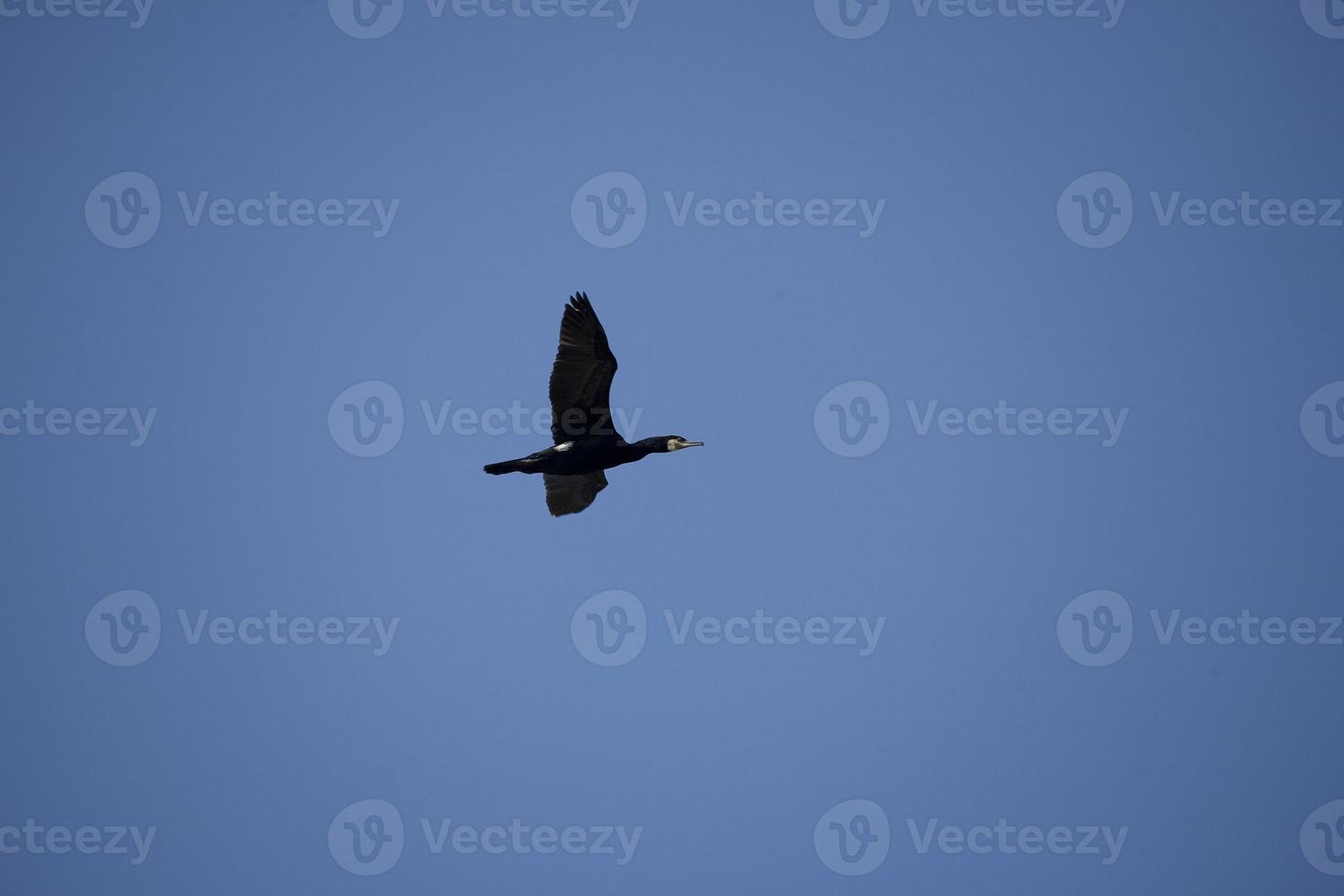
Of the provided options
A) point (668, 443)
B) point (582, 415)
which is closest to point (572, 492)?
point (582, 415)

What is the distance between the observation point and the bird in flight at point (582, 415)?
2106cm

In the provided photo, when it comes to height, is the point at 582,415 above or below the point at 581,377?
below

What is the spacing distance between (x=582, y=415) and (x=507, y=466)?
148 cm

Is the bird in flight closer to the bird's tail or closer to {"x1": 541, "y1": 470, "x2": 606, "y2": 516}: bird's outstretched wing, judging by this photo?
the bird's tail

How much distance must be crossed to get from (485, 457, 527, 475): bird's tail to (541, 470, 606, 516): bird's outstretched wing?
4.84 feet

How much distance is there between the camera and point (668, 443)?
21.5 meters

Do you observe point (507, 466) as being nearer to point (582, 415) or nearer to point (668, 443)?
point (582, 415)

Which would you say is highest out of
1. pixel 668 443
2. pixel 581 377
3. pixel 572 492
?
pixel 581 377

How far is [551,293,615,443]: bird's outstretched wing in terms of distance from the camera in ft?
69.1

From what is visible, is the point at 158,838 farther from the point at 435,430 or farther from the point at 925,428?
the point at 925,428

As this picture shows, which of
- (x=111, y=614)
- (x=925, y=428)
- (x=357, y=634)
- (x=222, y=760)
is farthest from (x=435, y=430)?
(x=222, y=760)

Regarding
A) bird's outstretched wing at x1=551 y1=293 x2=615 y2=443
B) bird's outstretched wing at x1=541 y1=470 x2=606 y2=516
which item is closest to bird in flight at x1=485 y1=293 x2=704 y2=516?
bird's outstretched wing at x1=551 y1=293 x2=615 y2=443

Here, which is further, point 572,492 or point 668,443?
point 572,492

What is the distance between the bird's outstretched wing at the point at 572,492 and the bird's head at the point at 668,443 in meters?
1.74
